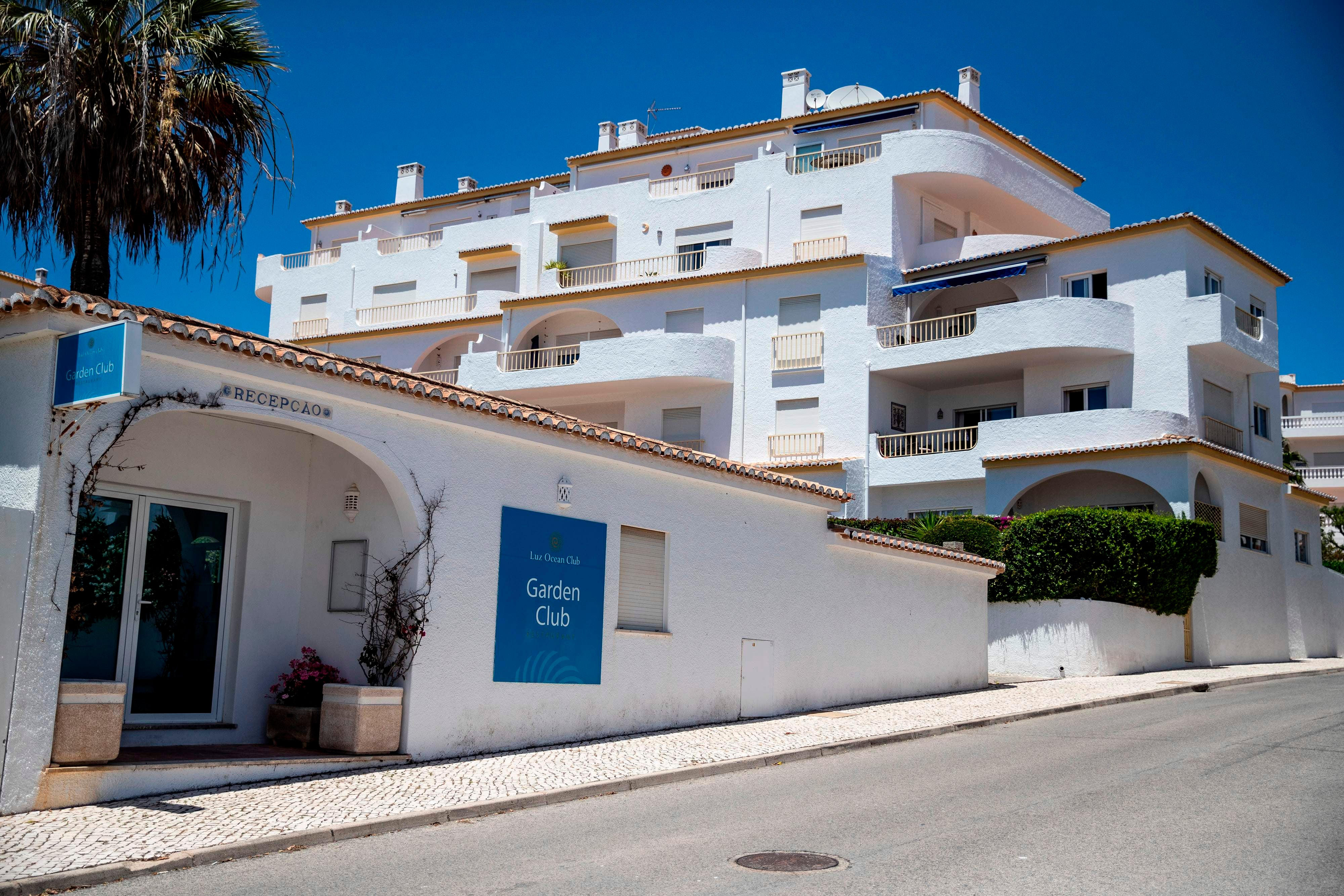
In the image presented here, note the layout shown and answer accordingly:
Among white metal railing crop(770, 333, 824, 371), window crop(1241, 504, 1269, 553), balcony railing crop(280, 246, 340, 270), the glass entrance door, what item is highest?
balcony railing crop(280, 246, 340, 270)

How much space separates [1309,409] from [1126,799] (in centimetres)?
6209

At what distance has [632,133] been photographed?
163 feet

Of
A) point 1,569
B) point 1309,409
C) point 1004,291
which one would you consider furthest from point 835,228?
point 1309,409

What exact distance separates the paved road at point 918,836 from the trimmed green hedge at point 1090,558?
12.3m

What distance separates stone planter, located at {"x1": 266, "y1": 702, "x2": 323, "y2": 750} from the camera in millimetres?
11867

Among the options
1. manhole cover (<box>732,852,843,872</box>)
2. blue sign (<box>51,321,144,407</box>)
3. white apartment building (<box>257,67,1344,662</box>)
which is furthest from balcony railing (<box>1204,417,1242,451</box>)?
blue sign (<box>51,321,144,407</box>)

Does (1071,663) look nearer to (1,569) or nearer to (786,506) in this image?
(786,506)

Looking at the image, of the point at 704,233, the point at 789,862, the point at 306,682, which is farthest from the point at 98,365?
the point at 704,233

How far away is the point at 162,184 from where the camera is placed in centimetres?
1558

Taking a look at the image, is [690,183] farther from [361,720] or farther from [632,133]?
[361,720]

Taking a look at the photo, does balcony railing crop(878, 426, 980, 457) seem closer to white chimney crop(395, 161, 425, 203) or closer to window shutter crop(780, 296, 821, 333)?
window shutter crop(780, 296, 821, 333)

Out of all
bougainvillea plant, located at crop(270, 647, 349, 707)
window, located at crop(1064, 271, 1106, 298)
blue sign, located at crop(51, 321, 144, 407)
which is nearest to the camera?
blue sign, located at crop(51, 321, 144, 407)

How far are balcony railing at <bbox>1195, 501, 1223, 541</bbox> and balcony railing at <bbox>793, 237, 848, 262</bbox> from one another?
13.0 m

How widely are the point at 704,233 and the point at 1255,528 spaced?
19.7m
